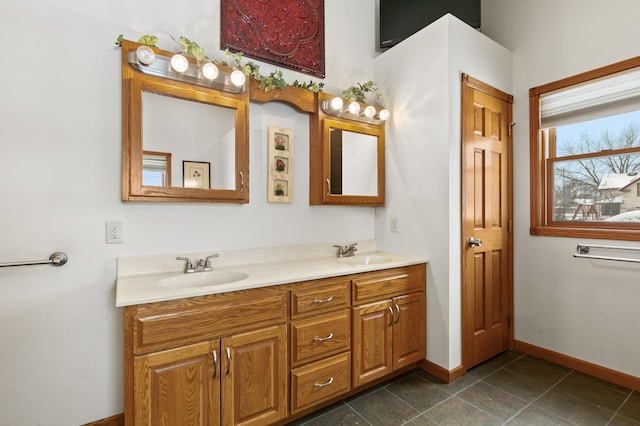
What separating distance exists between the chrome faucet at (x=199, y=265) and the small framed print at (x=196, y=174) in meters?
0.44

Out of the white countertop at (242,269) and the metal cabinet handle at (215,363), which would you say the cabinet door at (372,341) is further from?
the metal cabinet handle at (215,363)

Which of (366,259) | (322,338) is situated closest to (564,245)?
(366,259)

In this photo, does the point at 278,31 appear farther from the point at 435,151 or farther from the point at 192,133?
the point at 435,151

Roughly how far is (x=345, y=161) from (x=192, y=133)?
1.15 metres

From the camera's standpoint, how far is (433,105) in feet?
7.52

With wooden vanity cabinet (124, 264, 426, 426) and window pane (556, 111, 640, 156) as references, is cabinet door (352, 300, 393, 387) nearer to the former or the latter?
wooden vanity cabinet (124, 264, 426, 426)

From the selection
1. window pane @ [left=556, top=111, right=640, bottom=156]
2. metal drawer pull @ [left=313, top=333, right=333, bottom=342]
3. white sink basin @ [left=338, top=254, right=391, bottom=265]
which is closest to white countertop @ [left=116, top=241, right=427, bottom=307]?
white sink basin @ [left=338, top=254, right=391, bottom=265]

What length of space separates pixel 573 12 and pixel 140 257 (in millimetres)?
3537

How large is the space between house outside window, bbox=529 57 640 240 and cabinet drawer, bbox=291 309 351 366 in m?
1.86

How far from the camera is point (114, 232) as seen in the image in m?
1.73

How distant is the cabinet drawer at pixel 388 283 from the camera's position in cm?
199

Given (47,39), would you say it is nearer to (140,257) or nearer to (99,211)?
(99,211)

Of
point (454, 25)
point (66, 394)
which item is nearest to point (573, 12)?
point (454, 25)

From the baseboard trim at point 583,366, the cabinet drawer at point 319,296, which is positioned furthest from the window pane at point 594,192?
the cabinet drawer at point 319,296
